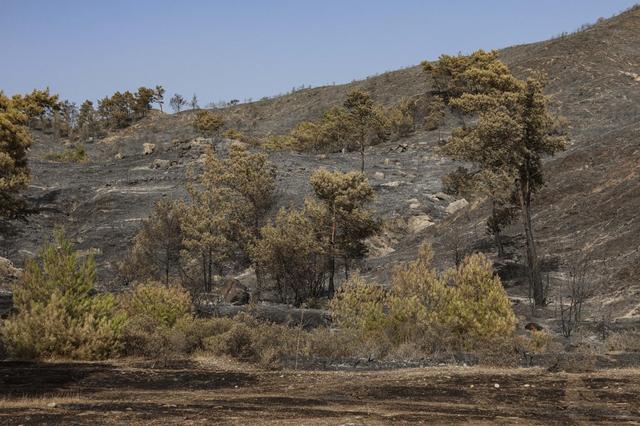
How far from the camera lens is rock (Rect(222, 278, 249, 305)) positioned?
3006cm

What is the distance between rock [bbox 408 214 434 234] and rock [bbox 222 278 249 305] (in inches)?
639

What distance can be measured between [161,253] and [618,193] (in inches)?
955

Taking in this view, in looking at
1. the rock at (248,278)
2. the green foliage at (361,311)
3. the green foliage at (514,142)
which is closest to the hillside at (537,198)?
the green foliage at (514,142)

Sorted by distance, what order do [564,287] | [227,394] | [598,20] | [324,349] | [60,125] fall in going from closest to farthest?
1. [227,394]
2. [324,349]
3. [564,287]
4. [598,20]
5. [60,125]

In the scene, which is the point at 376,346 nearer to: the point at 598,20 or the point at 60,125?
the point at 598,20

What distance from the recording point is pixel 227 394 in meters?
10.9

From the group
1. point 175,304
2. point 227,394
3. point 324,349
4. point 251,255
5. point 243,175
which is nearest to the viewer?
point 227,394

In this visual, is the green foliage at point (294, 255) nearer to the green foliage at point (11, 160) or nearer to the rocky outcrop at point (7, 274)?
the green foliage at point (11, 160)

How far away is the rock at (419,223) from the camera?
44.3 meters

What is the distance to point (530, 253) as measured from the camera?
26.8m

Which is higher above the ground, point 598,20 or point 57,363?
point 598,20

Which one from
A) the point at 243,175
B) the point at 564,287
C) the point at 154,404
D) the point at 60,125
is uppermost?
the point at 60,125

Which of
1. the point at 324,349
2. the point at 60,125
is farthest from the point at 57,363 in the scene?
the point at 60,125

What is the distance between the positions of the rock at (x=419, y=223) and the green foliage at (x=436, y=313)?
2662 centimetres
